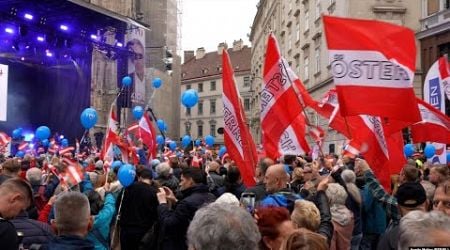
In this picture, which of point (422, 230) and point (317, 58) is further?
point (317, 58)

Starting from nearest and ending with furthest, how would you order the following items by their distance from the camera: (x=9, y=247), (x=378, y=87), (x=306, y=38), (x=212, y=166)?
(x=9, y=247), (x=378, y=87), (x=212, y=166), (x=306, y=38)

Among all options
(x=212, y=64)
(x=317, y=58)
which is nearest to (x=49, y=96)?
(x=317, y=58)

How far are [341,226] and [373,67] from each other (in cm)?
171

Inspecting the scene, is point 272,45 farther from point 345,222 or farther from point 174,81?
point 174,81

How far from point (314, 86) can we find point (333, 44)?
2725 cm

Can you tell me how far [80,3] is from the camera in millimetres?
23094

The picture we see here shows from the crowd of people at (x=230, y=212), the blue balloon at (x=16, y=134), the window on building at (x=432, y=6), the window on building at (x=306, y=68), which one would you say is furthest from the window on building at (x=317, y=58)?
the crowd of people at (x=230, y=212)

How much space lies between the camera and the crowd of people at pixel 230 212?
2.48m

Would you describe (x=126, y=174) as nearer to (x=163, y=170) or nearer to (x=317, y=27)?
(x=163, y=170)

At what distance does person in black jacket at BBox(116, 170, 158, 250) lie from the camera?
654 cm

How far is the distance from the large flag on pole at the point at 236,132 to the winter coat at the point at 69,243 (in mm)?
3098

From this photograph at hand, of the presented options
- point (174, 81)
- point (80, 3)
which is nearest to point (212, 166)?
point (80, 3)

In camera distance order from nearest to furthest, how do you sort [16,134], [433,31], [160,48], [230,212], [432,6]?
1. [230,212]
2. [16,134]
3. [433,31]
4. [432,6]
5. [160,48]

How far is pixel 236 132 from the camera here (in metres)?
6.77
